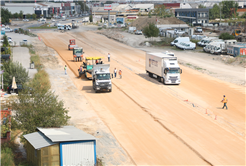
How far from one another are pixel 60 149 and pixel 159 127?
1053cm

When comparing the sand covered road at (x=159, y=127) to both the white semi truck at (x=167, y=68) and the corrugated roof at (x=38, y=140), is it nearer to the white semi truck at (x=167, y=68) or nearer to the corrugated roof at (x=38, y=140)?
the white semi truck at (x=167, y=68)

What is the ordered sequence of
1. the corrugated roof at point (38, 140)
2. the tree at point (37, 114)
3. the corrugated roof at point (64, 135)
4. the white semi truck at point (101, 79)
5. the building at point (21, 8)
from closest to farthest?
the corrugated roof at point (38, 140) → the corrugated roof at point (64, 135) → the tree at point (37, 114) → the white semi truck at point (101, 79) → the building at point (21, 8)

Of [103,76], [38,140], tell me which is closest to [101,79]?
[103,76]

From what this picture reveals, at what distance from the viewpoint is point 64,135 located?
62.0ft

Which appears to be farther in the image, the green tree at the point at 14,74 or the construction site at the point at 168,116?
the green tree at the point at 14,74

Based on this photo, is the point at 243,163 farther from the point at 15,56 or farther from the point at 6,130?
the point at 15,56

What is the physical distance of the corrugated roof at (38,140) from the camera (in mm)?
17656

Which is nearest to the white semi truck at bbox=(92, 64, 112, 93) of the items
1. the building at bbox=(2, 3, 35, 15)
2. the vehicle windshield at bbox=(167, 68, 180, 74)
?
the vehicle windshield at bbox=(167, 68, 180, 74)

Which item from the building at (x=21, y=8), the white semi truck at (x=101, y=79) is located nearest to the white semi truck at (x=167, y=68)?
the white semi truck at (x=101, y=79)

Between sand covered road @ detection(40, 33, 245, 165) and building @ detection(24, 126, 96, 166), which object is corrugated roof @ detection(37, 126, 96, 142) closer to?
building @ detection(24, 126, 96, 166)

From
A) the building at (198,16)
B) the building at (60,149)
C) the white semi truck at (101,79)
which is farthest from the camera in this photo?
the building at (198,16)

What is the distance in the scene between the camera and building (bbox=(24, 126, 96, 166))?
17484 millimetres

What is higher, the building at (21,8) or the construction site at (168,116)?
the building at (21,8)

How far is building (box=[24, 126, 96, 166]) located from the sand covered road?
349 cm
